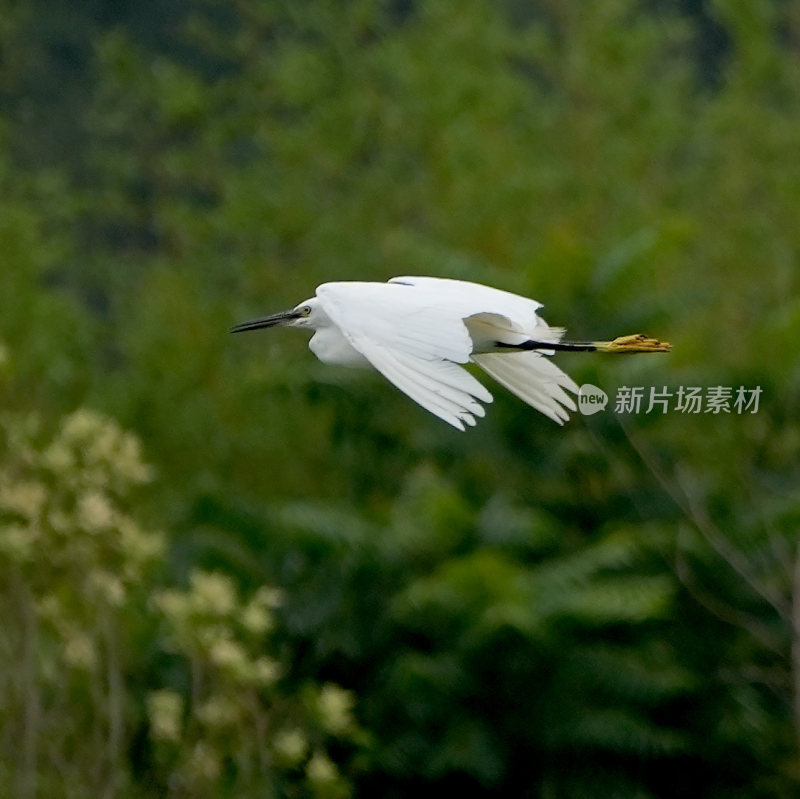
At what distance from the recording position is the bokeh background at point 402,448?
5.33 meters

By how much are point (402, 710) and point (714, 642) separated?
1596mm

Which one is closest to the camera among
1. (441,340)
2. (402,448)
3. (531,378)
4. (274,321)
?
(441,340)

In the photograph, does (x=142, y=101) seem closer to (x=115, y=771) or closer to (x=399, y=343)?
(x=115, y=771)

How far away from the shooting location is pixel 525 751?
8.38 meters

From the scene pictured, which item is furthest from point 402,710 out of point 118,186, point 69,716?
point 118,186

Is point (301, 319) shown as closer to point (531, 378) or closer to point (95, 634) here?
point (531, 378)

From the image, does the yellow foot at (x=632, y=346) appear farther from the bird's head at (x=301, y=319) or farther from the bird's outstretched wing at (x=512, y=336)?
the bird's head at (x=301, y=319)

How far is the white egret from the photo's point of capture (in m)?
3.49

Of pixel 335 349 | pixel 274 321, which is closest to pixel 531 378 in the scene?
pixel 335 349

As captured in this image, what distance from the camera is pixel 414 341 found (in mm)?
3668

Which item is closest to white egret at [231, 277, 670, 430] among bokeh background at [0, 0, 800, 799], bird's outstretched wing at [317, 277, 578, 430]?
bird's outstretched wing at [317, 277, 578, 430]

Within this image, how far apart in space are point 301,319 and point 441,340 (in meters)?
0.93

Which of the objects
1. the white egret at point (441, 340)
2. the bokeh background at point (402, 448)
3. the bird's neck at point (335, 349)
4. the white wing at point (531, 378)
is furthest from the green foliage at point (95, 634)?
the white wing at point (531, 378)

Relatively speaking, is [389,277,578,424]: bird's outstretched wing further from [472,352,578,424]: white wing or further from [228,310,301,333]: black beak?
[228,310,301,333]: black beak
